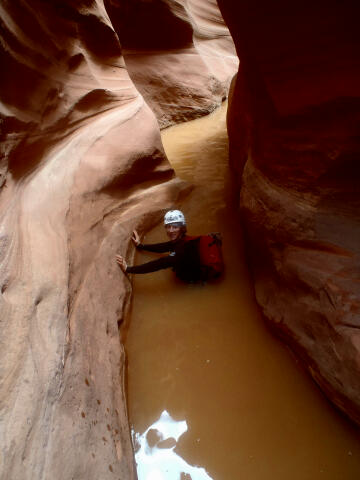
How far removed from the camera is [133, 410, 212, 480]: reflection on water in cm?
203

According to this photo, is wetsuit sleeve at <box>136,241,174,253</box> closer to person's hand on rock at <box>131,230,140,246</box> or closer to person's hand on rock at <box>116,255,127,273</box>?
person's hand on rock at <box>131,230,140,246</box>

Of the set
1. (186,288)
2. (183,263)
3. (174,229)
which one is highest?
(174,229)

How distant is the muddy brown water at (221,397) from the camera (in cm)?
204

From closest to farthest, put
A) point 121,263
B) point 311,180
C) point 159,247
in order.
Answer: point 311,180
point 121,263
point 159,247

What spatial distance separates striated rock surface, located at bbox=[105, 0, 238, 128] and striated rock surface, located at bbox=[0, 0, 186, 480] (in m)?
4.81

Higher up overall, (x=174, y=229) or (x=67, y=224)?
(x=67, y=224)

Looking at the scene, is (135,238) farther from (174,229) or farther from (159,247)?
(174,229)

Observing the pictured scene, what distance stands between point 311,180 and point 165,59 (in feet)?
30.5

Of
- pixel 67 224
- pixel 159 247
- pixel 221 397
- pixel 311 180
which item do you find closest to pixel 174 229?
pixel 159 247

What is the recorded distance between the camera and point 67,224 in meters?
2.91

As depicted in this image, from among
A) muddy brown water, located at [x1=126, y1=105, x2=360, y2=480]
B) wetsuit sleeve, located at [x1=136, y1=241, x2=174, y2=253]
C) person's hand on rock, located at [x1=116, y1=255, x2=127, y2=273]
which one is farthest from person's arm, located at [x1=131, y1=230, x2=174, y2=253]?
person's hand on rock, located at [x1=116, y1=255, x2=127, y2=273]

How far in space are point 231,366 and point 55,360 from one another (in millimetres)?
1357

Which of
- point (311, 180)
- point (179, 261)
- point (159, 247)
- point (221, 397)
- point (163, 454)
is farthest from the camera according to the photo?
point (159, 247)

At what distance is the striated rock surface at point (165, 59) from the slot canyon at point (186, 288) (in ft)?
19.1
